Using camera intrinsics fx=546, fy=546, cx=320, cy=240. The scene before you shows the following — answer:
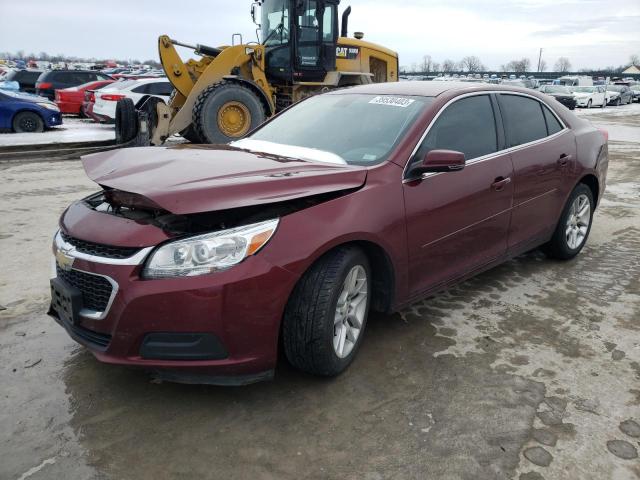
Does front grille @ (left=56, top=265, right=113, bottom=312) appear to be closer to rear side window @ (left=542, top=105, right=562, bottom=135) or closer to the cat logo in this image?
rear side window @ (left=542, top=105, right=562, bottom=135)

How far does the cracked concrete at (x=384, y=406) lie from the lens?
2.40 m

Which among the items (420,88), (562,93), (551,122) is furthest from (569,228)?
(562,93)

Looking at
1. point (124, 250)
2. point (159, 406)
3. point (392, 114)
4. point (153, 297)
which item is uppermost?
point (392, 114)

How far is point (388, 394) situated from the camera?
2.93m

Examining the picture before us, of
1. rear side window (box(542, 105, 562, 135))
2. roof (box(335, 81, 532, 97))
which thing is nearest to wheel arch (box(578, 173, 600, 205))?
rear side window (box(542, 105, 562, 135))

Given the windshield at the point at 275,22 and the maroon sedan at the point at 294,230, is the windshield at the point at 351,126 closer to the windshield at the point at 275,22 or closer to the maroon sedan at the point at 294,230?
the maroon sedan at the point at 294,230

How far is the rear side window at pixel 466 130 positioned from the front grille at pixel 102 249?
5.96 ft

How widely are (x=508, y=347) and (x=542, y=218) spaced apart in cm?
154

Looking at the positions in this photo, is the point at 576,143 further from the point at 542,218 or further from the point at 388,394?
the point at 388,394

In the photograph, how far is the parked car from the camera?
3825 centimetres

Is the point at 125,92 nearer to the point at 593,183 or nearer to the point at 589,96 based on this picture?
the point at 593,183

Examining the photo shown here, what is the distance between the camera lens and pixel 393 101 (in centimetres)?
386

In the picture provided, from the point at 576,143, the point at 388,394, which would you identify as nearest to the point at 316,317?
the point at 388,394

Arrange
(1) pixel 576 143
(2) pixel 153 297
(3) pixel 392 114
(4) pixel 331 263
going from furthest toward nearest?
(1) pixel 576 143 < (3) pixel 392 114 < (4) pixel 331 263 < (2) pixel 153 297
